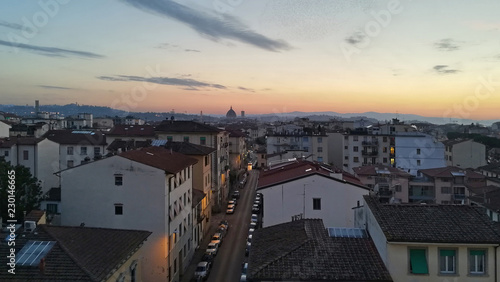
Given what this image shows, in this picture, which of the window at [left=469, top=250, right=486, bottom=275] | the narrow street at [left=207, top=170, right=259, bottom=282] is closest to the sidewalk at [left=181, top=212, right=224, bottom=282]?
the narrow street at [left=207, top=170, right=259, bottom=282]

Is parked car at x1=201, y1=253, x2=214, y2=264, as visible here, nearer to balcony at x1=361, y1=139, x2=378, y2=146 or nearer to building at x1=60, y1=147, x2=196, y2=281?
building at x1=60, y1=147, x2=196, y2=281

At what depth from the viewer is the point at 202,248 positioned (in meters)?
27.9

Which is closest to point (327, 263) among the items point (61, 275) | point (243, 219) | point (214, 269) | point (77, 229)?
point (61, 275)

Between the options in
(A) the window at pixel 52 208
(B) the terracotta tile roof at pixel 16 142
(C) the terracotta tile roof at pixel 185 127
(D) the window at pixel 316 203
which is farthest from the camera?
(C) the terracotta tile roof at pixel 185 127

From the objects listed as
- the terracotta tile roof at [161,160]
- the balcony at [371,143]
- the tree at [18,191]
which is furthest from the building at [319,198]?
the balcony at [371,143]

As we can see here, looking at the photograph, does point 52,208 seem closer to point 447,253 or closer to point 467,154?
point 447,253

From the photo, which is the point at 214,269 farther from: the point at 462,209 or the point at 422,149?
the point at 422,149


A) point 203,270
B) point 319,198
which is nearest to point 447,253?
point 319,198

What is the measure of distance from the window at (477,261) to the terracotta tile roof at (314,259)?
8.53ft

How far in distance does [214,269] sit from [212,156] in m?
15.4

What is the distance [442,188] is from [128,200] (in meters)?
28.7

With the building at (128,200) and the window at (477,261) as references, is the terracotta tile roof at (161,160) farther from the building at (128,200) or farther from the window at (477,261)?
the window at (477,261)

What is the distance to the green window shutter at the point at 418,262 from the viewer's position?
11031mm

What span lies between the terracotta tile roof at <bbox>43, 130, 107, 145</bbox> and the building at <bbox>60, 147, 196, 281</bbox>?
23465mm
